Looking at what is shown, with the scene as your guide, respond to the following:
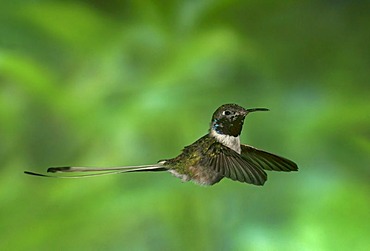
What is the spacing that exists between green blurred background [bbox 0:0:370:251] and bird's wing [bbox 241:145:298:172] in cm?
2

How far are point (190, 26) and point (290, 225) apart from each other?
504 millimetres

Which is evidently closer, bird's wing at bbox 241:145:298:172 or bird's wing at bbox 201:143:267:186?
bird's wing at bbox 201:143:267:186

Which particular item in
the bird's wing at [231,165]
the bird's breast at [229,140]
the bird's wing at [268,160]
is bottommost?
the bird's wing at [231,165]

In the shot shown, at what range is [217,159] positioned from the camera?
1.17 metres

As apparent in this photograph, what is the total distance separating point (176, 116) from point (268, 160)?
224 millimetres

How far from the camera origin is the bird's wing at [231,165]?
3.72 ft

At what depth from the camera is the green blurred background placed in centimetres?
121

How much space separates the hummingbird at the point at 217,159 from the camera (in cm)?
118

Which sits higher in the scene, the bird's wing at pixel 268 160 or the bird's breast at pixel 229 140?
the bird's breast at pixel 229 140

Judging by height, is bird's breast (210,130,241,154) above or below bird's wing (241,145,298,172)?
above

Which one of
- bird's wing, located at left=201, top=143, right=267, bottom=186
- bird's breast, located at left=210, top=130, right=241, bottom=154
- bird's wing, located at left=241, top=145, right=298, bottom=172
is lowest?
bird's wing, located at left=201, top=143, right=267, bottom=186

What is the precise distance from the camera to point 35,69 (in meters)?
1.34

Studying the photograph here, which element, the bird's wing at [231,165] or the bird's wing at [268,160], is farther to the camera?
the bird's wing at [268,160]

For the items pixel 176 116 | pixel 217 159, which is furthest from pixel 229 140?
pixel 176 116
